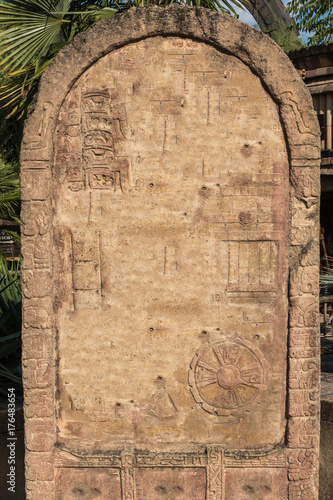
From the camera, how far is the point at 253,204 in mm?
3111

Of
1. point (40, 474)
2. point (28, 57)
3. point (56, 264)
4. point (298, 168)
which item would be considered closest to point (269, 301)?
point (298, 168)

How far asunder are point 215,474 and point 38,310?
142 cm

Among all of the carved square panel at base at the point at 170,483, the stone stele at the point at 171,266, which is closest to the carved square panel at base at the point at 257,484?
the stone stele at the point at 171,266

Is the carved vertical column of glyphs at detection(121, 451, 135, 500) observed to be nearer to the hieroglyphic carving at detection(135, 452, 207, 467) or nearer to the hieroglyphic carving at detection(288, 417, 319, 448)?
the hieroglyphic carving at detection(135, 452, 207, 467)

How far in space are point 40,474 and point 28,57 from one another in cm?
383

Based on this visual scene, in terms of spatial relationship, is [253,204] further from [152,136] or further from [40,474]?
[40,474]

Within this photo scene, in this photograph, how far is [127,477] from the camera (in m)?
3.17

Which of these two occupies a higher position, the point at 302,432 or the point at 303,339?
the point at 303,339

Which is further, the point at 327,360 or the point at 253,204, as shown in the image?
the point at 327,360

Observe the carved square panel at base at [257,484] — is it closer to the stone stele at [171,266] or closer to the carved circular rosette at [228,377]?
the stone stele at [171,266]

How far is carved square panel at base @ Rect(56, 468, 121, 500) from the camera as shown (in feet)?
10.5

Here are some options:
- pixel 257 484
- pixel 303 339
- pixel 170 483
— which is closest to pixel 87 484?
pixel 170 483

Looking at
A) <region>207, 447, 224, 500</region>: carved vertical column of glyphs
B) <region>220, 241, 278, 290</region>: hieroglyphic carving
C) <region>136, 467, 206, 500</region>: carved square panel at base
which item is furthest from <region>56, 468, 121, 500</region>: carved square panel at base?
<region>220, 241, 278, 290</region>: hieroglyphic carving

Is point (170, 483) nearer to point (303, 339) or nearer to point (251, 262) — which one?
point (303, 339)
